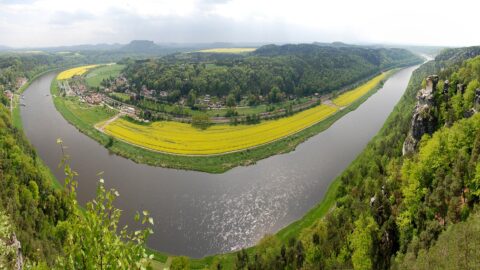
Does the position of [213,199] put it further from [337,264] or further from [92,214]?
[92,214]

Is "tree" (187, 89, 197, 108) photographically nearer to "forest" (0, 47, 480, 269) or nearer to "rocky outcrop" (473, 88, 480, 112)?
"forest" (0, 47, 480, 269)

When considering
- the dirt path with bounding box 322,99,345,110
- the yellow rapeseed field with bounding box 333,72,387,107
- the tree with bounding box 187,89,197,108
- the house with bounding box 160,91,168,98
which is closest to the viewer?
the dirt path with bounding box 322,99,345,110

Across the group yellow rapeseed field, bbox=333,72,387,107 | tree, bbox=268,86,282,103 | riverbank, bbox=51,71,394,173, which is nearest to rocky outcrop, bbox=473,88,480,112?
riverbank, bbox=51,71,394,173

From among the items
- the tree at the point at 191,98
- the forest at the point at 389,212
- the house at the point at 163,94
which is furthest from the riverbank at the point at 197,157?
the house at the point at 163,94

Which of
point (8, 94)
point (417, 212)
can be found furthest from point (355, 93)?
point (8, 94)

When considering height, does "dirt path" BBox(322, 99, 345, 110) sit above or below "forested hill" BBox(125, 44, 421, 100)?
below

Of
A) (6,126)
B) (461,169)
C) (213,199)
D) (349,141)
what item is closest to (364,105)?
(349,141)

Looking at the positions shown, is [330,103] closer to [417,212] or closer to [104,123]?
[104,123]
